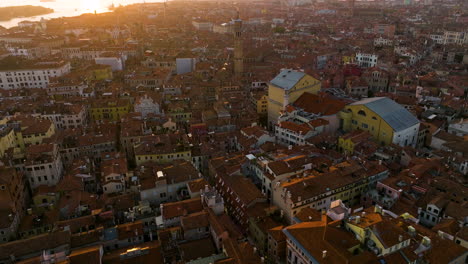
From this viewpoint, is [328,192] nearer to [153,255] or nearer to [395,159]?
[395,159]

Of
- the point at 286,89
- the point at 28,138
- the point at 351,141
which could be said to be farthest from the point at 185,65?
the point at 351,141

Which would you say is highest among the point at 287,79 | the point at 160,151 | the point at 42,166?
the point at 287,79

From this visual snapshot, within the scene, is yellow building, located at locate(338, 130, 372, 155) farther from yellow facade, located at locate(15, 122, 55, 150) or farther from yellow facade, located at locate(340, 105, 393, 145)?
yellow facade, located at locate(15, 122, 55, 150)

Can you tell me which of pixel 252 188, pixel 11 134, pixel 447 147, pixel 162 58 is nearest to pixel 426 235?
pixel 252 188

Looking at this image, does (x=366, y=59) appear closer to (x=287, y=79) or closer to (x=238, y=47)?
(x=238, y=47)

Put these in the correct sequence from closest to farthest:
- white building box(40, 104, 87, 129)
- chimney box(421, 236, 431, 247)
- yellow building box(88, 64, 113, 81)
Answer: chimney box(421, 236, 431, 247)
white building box(40, 104, 87, 129)
yellow building box(88, 64, 113, 81)

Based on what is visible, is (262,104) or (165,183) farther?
(262,104)

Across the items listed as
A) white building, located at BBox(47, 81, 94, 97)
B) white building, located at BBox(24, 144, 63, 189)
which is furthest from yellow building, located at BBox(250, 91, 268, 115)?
white building, located at BBox(24, 144, 63, 189)
